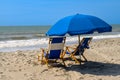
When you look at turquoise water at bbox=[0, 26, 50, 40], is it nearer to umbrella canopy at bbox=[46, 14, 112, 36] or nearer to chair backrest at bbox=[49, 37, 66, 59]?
chair backrest at bbox=[49, 37, 66, 59]

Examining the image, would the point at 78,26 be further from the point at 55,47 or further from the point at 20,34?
the point at 20,34

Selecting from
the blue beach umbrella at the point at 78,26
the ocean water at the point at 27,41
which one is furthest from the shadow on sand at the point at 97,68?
the ocean water at the point at 27,41

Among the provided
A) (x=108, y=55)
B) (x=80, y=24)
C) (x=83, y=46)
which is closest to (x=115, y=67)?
(x=83, y=46)

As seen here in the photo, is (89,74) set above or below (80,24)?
below

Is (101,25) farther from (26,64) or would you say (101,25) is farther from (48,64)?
(26,64)

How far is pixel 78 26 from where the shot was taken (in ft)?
28.4

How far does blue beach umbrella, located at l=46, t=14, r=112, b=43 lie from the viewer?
845 cm

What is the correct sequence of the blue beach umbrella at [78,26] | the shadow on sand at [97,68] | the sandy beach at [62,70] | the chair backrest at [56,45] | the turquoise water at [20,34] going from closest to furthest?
the sandy beach at [62,70] → the blue beach umbrella at [78,26] → the shadow on sand at [97,68] → the chair backrest at [56,45] → the turquoise water at [20,34]

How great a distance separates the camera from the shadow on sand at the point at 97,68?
8.71 metres

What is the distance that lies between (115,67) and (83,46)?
1234 mm

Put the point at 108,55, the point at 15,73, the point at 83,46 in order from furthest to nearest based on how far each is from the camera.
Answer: the point at 108,55 < the point at 83,46 < the point at 15,73

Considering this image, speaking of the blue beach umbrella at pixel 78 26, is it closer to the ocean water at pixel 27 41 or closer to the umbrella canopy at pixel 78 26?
the umbrella canopy at pixel 78 26

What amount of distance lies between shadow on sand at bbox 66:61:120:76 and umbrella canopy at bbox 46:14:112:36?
1234 mm

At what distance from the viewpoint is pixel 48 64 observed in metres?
9.73
